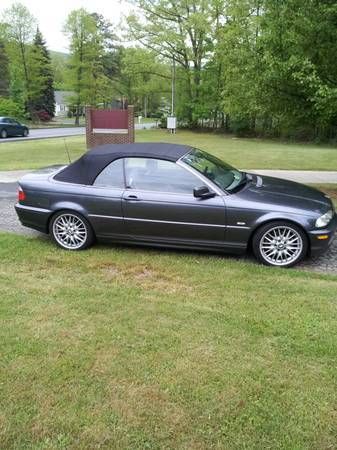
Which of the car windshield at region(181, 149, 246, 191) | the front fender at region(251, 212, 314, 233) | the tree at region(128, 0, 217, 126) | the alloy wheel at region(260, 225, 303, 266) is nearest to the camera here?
the front fender at region(251, 212, 314, 233)

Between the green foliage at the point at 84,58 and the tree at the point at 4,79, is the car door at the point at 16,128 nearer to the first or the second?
the green foliage at the point at 84,58

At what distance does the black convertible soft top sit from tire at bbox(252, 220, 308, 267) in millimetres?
1452

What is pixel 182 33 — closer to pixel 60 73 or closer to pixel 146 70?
pixel 146 70

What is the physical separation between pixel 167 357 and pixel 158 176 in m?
2.76

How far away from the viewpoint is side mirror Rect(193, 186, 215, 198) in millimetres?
5165

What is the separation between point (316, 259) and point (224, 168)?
5.74 feet

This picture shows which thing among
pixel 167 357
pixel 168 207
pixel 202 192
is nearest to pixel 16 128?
pixel 168 207

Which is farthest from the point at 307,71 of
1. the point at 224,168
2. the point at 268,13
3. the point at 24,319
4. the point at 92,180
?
A: the point at 24,319

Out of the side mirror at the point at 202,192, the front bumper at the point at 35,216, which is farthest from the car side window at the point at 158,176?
the front bumper at the point at 35,216

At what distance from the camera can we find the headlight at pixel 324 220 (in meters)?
5.04

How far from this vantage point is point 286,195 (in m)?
5.45

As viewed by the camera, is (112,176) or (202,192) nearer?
(202,192)

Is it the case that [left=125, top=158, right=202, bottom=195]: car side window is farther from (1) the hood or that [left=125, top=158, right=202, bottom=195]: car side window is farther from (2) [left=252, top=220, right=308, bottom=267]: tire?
(2) [left=252, top=220, right=308, bottom=267]: tire

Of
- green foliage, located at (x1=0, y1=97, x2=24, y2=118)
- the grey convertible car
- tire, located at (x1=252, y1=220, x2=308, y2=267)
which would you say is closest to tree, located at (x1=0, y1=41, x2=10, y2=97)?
green foliage, located at (x1=0, y1=97, x2=24, y2=118)
